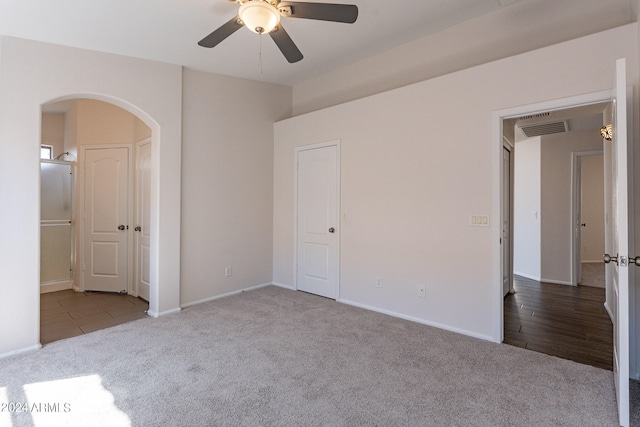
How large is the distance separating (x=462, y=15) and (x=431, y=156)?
1386 mm

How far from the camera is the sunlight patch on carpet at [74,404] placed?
78.5 inches

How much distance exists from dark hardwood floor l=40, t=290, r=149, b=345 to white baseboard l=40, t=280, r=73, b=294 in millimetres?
123

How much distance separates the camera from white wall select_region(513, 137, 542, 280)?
5730mm

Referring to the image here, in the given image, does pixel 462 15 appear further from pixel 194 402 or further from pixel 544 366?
pixel 194 402

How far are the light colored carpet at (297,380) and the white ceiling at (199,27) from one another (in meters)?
2.90

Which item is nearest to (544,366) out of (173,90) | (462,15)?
(462,15)

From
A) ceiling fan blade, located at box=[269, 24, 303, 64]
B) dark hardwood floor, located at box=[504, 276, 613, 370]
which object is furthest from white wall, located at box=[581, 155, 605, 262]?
ceiling fan blade, located at box=[269, 24, 303, 64]

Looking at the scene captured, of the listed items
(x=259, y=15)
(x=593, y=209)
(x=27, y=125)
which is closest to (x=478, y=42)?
(x=259, y=15)

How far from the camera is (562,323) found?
142 inches

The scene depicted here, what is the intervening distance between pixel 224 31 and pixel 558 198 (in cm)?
565

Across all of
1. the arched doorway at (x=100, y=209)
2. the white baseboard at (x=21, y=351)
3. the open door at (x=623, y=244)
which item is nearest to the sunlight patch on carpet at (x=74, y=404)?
the white baseboard at (x=21, y=351)

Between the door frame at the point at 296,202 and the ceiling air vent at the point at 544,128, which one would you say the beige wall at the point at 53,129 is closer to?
the door frame at the point at 296,202

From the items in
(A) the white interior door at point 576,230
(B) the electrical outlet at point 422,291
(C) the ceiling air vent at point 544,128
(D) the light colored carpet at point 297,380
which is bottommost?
(D) the light colored carpet at point 297,380

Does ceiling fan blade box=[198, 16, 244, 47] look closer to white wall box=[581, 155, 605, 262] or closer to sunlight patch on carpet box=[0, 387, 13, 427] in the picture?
sunlight patch on carpet box=[0, 387, 13, 427]
